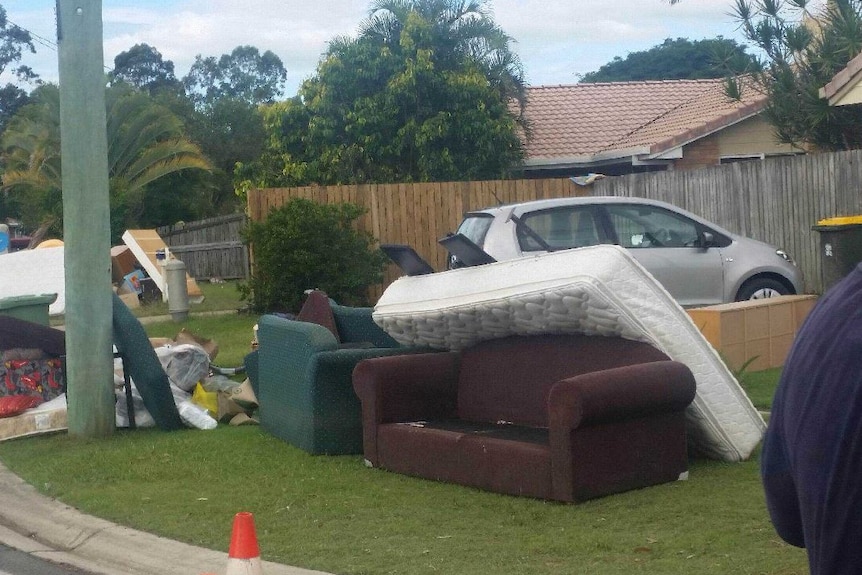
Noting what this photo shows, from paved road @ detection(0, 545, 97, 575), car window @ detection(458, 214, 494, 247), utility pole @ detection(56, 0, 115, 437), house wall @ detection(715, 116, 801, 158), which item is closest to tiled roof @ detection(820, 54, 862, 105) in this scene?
car window @ detection(458, 214, 494, 247)

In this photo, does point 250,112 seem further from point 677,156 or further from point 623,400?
point 623,400

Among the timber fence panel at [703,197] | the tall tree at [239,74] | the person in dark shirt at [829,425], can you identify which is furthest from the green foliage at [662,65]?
the person in dark shirt at [829,425]

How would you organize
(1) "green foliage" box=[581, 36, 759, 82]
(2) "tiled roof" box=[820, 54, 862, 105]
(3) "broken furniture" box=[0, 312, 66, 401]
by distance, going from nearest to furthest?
1. (3) "broken furniture" box=[0, 312, 66, 401]
2. (2) "tiled roof" box=[820, 54, 862, 105]
3. (1) "green foliage" box=[581, 36, 759, 82]

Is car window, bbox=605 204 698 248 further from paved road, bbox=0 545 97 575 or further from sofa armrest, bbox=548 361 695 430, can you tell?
paved road, bbox=0 545 97 575

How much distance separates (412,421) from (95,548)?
225 cm

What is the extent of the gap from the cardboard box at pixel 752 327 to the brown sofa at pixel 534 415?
3.44m

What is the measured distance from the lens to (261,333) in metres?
9.21

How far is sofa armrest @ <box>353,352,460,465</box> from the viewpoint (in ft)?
24.6

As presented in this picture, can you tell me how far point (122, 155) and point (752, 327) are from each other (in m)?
23.7

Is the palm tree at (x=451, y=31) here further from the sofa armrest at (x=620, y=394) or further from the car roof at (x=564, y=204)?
the sofa armrest at (x=620, y=394)

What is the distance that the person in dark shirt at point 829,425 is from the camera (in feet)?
5.73

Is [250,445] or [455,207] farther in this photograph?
[455,207]

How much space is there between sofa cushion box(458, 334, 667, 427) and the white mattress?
0.24ft

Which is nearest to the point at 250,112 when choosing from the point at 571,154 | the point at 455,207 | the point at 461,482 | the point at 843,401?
the point at 571,154
